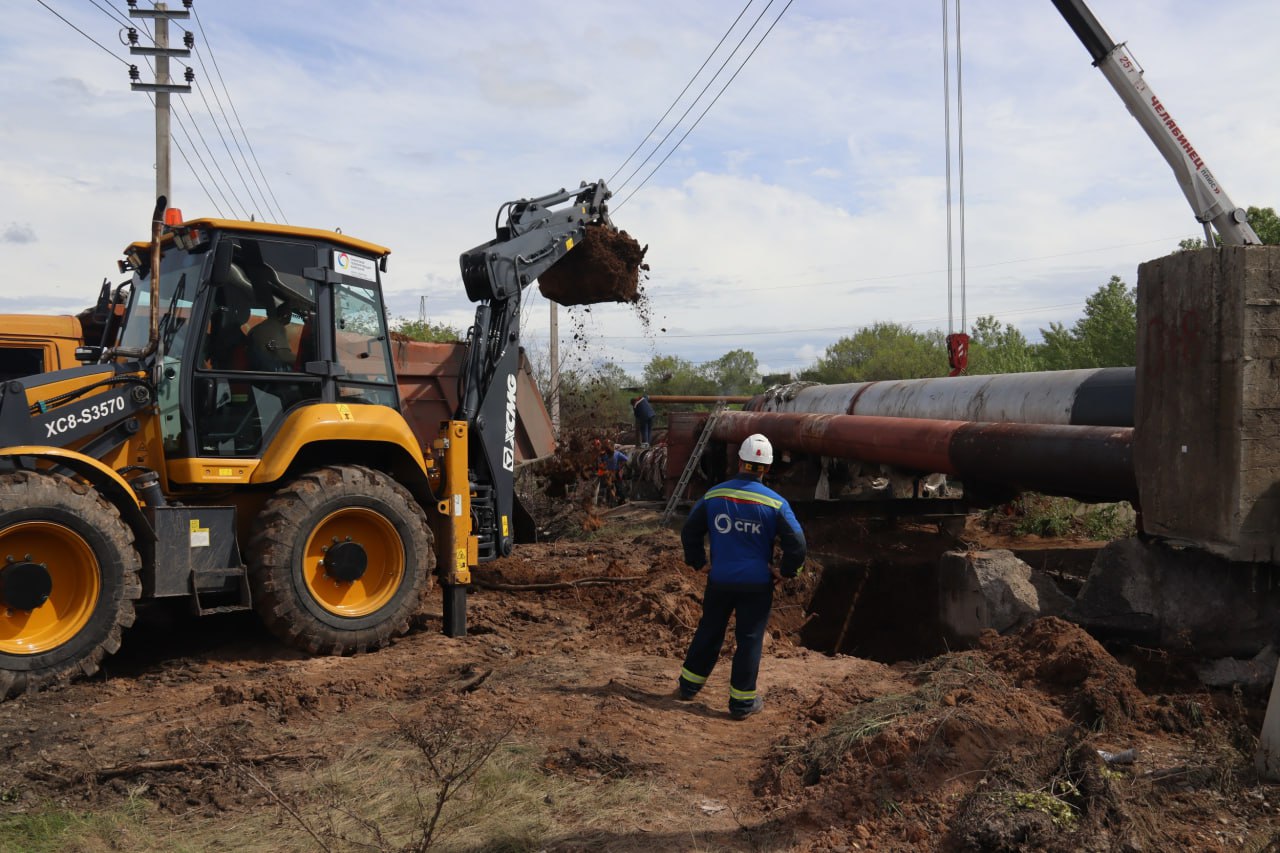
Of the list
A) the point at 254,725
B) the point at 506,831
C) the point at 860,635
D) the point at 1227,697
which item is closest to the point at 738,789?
the point at 506,831

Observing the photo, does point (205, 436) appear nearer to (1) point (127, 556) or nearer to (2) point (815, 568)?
(1) point (127, 556)

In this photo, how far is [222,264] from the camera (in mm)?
6812

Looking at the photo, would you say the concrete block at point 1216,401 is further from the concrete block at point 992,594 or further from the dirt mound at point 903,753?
the dirt mound at point 903,753

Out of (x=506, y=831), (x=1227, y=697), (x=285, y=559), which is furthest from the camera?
(x=285, y=559)

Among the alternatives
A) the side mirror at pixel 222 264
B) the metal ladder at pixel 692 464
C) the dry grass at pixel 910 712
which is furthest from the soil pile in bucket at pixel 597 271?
the metal ladder at pixel 692 464

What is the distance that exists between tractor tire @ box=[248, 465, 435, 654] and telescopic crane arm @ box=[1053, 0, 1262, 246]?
929 centimetres

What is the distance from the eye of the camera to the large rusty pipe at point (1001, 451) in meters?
7.73

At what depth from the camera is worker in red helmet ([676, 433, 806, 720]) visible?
5.98 meters

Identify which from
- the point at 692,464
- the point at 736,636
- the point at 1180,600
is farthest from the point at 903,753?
the point at 692,464

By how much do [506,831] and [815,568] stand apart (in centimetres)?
692

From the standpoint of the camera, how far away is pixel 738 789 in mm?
4828

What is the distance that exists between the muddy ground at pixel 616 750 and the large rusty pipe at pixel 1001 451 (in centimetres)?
163

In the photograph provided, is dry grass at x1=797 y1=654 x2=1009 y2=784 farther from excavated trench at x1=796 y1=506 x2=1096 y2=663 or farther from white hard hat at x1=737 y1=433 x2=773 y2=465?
excavated trench at x1=796 y1=506 x2=1096 y2=663

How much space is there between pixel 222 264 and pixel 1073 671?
5.67 m
